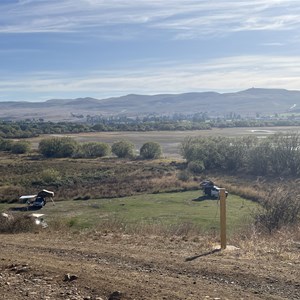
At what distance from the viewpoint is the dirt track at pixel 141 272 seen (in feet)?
26.1

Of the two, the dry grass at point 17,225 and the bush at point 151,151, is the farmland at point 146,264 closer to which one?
the dry grass at point 17,225

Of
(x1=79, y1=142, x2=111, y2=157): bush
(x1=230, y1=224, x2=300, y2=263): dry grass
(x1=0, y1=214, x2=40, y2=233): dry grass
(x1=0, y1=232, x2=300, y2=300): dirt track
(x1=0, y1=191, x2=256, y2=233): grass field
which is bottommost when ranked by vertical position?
(x1=0, y1=191, x2=256, y2=233): grass field

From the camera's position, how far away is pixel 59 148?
301ft

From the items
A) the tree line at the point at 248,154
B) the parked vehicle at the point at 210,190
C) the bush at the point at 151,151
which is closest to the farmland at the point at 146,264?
the parked vehicle at the point at 210,190

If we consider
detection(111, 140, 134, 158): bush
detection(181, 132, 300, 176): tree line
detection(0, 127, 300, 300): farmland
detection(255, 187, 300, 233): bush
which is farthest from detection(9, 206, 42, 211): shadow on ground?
detection(111, 140, 134, 158): bush

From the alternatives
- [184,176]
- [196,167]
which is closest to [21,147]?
[196,167]

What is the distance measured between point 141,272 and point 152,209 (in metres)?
30.9

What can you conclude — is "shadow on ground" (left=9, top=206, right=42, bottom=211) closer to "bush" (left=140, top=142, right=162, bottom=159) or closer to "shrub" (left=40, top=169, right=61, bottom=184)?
"shrub" (left=40, top=169, right=61, bottom=184)

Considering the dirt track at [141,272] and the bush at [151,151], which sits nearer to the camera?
the dirt track at [141,272]

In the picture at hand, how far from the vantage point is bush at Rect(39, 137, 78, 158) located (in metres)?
91.5

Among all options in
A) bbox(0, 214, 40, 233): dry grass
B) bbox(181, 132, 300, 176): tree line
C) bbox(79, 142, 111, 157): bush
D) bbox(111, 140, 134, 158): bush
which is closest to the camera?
bbox(0, 214, 40, 233): dry grass

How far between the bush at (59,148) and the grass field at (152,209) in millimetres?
44435

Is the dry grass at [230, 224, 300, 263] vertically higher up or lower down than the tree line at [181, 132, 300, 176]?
higher up

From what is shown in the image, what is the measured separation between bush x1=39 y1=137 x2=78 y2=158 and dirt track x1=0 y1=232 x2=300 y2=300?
264 ft
